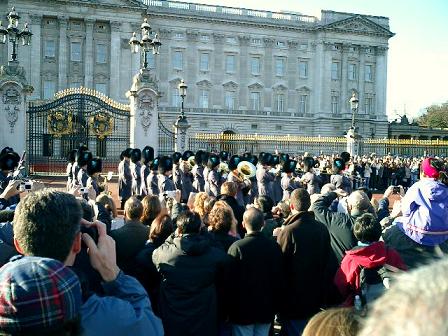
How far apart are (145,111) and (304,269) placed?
17293 mm

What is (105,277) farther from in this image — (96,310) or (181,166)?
(181,166)

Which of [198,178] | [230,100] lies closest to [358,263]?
[198,178]

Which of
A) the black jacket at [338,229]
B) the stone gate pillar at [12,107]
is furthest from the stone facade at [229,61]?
the black jacket at [338,229]

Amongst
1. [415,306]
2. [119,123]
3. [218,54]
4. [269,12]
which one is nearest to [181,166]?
[119,123]

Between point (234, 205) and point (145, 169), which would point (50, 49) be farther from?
point (234, 205)

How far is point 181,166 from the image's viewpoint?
51.9 ft

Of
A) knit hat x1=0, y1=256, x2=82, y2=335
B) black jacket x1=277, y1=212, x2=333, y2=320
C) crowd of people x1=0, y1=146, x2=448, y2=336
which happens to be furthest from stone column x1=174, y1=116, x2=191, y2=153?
knit hat x1=0, y1=256, x2=82, y2=335

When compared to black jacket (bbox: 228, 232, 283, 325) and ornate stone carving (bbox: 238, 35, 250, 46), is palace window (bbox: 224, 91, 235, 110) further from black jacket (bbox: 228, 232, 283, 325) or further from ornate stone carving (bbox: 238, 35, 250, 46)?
black jacket (bbox: 228, 232, 283, 325)

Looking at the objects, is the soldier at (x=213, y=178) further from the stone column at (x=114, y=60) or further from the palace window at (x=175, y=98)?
the palace window at (x=175, y=98)

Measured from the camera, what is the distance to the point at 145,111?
21.8 metres

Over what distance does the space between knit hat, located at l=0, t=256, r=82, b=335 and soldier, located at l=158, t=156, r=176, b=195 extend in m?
11.1

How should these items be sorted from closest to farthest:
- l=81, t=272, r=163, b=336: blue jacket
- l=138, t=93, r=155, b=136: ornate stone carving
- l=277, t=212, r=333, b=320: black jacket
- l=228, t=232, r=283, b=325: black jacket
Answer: l=81, t=272, r=163, b=336: blue jacket < l=228, t=232, r=283, b=325: black jacket < l=277, t=212, r=333, b=320: black jacket < l=138, t=93, r=155, b=136: ornate stone carving

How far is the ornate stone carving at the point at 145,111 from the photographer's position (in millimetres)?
21688

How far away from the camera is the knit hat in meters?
1.79
